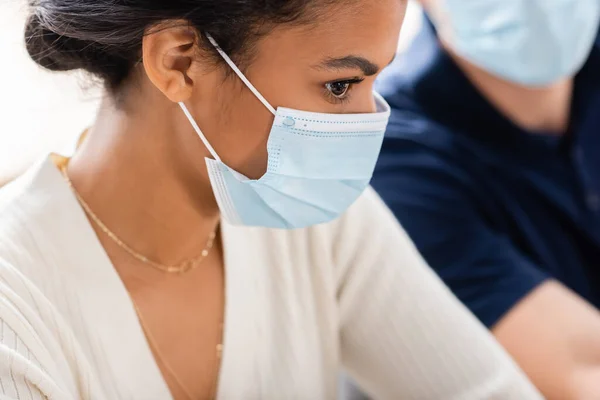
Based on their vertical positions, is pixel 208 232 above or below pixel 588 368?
above

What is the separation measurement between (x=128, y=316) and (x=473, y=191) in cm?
76

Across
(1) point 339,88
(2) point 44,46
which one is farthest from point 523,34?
(2) point 44,46

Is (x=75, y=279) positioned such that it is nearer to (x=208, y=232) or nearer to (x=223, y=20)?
(x=208, y=232)

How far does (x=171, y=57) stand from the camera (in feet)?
2.79

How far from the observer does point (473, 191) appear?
4.73 ft

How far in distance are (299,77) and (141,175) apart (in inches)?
9.7

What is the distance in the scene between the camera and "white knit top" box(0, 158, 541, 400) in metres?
0.90

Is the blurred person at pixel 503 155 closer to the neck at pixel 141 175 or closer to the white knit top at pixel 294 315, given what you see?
the white knit top at pixel 294 315

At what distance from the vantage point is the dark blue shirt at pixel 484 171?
4.68 feet

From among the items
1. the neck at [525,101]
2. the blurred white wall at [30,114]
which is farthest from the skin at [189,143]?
the neck at [525,101]

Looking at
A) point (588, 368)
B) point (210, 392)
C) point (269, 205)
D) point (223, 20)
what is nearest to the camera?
point (223, 20)

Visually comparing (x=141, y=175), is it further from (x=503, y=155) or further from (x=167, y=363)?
(x=503, y=155)

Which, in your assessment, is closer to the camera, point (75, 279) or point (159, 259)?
point (75, 279)

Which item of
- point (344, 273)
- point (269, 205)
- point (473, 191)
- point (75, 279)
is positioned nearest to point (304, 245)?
point (344, 273)
